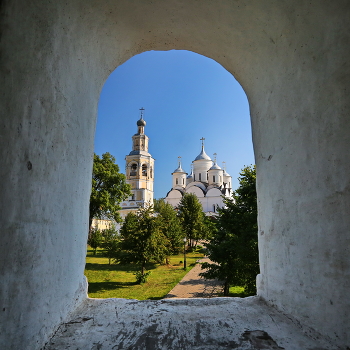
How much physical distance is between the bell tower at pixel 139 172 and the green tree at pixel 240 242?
3671 cm

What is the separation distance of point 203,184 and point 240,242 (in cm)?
3877

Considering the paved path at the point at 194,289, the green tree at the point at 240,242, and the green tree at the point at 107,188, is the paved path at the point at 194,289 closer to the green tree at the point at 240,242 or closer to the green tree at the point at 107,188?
the green tree at the point at 240,242

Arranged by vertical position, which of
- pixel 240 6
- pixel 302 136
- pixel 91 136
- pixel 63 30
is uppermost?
pixel 240 6

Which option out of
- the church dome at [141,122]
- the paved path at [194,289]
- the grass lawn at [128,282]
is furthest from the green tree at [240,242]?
the church dome at [141,122]

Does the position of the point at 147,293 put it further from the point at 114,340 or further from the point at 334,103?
the point at 334,103

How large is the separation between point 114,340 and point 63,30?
6.18 ft

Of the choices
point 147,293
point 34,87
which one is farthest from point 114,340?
point 147,293

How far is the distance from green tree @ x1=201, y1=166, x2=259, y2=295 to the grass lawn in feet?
10.4

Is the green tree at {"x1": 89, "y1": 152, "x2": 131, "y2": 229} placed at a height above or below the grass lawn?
above

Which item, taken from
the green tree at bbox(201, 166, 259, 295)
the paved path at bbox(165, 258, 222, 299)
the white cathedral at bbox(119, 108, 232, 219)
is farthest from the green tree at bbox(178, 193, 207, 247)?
the white cathedral at bbox(119, 108, 232, 219)

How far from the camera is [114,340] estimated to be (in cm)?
164

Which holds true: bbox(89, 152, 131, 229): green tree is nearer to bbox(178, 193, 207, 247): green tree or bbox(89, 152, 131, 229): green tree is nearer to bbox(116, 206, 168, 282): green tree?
bbox(178, 193, 207, 247): green tree

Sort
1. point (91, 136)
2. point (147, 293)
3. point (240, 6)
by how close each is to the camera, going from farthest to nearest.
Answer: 1. point (147, 293)
2. point (91, 136)
3. point (240, 6)

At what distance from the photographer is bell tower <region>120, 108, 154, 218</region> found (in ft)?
156
